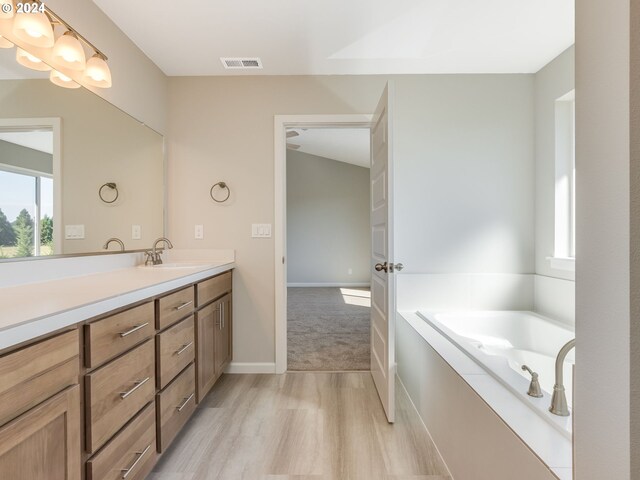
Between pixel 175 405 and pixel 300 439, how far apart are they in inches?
25.8

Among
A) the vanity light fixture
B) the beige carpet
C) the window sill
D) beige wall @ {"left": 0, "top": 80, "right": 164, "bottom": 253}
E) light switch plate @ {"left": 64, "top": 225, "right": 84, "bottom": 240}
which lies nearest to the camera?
the vanity light fixture

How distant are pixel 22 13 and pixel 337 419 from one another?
242 centimetres

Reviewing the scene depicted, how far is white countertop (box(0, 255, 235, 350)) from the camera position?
795mm

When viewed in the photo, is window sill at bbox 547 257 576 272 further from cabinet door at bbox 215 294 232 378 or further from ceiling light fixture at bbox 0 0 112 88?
ceiling light fixture at bbox 0 0 112 88

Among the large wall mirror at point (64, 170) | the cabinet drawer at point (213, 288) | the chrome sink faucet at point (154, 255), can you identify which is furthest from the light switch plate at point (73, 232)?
the cabinet drawer at point (213, 288)

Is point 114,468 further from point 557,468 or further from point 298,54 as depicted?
point 298,54

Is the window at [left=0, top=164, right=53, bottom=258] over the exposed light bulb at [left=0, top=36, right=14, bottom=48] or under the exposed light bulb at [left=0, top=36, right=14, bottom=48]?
under

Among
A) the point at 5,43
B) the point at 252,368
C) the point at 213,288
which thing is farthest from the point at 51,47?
the point at 252,368

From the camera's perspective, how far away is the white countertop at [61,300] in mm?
795

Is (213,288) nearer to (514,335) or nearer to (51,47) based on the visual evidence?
(51,47)

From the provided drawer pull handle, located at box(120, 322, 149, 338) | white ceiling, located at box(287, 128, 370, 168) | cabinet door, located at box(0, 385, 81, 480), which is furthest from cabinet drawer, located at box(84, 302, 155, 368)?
white ceiling, located at box(287, 128, 370, 168)

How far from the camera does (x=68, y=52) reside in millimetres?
1610

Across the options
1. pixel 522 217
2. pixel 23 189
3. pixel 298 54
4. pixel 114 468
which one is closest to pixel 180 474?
pixel 114 468

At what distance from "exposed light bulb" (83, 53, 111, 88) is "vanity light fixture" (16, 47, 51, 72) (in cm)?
23
